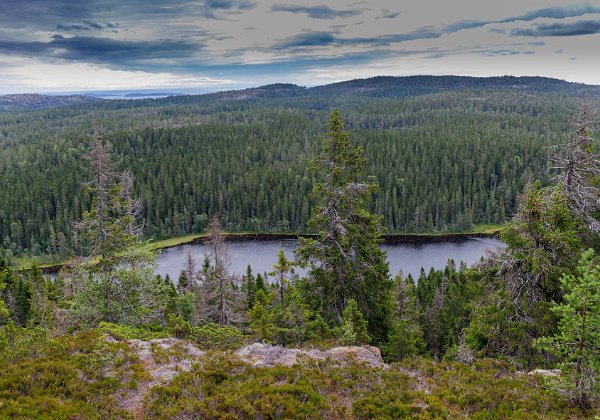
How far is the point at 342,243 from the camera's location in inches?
822

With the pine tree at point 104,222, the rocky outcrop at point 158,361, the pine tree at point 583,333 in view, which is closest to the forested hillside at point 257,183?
the pine tree at point 104,222

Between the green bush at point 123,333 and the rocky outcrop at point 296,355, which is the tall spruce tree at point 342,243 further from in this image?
the green bush at point 123,333

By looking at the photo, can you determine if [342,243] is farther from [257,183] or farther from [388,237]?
[257,183]

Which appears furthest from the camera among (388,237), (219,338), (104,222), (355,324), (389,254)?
(388,237)

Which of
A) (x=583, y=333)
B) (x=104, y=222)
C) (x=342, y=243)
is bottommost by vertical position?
(x=342, y=243)

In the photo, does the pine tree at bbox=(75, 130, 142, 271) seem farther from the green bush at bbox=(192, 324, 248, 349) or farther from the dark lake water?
the dark lake water

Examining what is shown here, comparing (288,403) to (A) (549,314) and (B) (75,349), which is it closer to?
(B) (75,349)

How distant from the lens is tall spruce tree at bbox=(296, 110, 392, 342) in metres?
21.0

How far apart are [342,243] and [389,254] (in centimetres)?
7508

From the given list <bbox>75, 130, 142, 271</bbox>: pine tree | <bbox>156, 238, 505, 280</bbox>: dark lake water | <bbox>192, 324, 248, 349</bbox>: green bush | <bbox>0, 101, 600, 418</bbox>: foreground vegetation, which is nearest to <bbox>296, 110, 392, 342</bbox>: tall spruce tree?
<bbox>0, 101, 600, 418</bbox>: foreground vegetation

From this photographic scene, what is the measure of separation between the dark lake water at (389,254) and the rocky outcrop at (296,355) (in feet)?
219

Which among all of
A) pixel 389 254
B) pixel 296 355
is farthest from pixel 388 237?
pixel 296 355

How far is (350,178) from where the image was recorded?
2141 centimetres

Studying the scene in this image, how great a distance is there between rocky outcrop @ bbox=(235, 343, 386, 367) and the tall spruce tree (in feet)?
19.4
